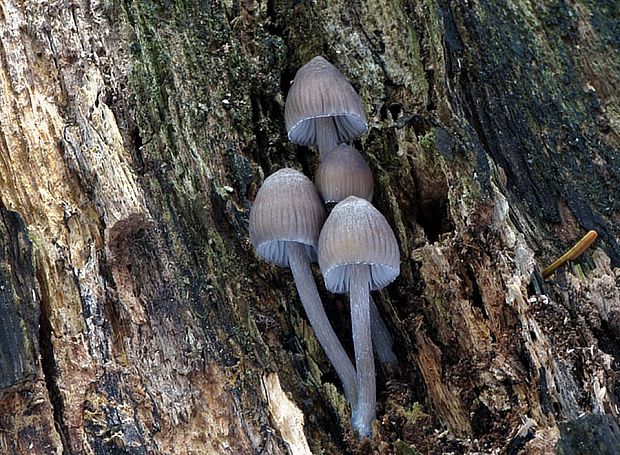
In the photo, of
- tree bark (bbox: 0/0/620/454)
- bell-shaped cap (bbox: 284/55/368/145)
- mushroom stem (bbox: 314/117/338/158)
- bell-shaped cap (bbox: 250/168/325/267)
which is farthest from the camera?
mushroom stem (bbox: 314/117/338/158)

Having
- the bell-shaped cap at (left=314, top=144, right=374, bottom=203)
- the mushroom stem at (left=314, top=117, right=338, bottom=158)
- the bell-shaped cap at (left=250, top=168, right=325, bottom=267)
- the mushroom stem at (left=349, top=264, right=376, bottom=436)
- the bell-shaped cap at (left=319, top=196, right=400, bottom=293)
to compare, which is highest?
the mushroom stem at (left=314, top=117, right=338, bottom=158)

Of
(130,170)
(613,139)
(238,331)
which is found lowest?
(238,331)

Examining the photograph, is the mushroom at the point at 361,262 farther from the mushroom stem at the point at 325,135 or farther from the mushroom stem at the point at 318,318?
the mushroom stem at the point at 325,135

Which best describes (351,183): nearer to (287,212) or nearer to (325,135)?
(287,212)

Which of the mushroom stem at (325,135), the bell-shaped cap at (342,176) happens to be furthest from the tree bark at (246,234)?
the bell-shaped cap at (342,176)

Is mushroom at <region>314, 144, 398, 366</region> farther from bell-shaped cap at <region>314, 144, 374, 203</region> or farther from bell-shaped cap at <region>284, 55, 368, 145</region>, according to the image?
bell-shaped cap at <region>284, 55, 368, 145</region>

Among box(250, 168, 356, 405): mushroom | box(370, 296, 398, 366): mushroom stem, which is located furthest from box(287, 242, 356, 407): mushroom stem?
box(370, 296, 398, 366): mushroom stem

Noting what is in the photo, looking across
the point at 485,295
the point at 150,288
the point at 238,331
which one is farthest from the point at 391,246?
the point at 150,288

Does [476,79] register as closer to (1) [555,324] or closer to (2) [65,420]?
(1) [555,324]
